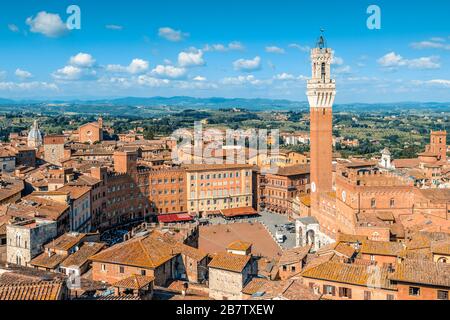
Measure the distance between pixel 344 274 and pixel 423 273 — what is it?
4801mm

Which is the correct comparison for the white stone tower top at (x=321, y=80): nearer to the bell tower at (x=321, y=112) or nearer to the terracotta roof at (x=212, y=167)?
the bell tower at (x=321, y=112)

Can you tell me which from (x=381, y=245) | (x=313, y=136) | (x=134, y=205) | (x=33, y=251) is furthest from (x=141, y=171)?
(x=381, y=245)

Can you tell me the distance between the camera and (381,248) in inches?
1398

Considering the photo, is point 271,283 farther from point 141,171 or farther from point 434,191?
point 141,171

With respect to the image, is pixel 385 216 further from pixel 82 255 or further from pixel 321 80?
pixel 82 255

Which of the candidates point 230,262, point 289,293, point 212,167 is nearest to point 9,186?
point 212,167

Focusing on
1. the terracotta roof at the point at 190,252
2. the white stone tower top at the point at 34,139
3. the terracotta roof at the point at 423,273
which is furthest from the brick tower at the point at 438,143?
the terracotta roof at the point at 423,273

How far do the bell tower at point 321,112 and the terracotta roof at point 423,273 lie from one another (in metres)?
39.1

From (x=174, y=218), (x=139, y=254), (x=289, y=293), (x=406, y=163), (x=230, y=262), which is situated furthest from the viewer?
(x=406, y=163)

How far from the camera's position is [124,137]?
145 metres

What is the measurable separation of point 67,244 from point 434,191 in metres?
37.8

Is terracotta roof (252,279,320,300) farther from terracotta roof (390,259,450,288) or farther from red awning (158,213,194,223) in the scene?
red awning (158,213,194,223)

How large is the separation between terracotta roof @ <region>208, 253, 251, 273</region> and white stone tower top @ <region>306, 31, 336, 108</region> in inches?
1404

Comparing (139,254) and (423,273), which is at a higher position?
(423,273)
